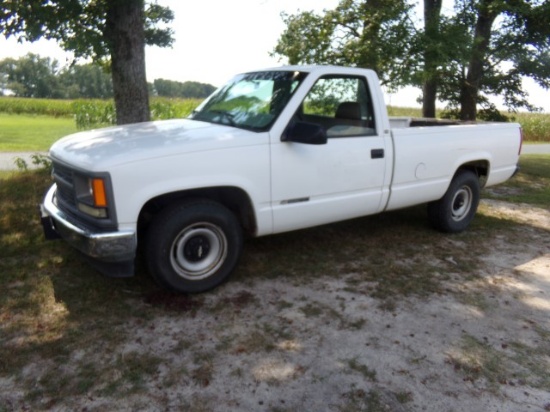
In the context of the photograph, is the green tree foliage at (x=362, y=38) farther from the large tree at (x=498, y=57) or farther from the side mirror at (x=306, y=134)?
the side mirror at (x=306, y=134)

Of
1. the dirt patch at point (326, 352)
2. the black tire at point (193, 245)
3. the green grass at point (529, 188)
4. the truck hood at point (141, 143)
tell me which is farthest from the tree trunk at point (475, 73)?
the black tire at point (193, 245)

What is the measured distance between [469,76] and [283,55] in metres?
5.46

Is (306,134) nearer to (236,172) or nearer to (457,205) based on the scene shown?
(236,172)

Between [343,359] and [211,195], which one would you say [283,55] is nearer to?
[211,195]

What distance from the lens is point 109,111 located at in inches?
816

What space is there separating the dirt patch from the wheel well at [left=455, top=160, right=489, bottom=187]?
181 centimetres

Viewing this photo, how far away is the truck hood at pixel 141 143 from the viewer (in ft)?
11.6

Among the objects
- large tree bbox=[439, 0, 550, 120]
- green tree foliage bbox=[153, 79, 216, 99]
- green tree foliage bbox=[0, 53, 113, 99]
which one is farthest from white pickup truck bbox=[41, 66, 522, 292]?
green tree foliage bbox=[0, 53, 113, 99]

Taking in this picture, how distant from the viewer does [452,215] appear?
6.06 meters

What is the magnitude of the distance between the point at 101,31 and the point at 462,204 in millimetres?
5308

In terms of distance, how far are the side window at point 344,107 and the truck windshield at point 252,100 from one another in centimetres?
38

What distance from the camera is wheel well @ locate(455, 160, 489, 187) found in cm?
601

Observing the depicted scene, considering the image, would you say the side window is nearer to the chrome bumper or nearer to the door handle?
the door handle

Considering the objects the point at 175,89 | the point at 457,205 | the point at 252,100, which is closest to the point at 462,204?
the point at 457,205
